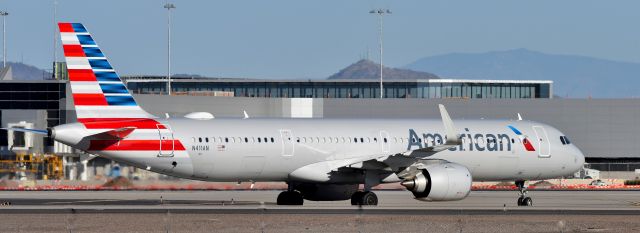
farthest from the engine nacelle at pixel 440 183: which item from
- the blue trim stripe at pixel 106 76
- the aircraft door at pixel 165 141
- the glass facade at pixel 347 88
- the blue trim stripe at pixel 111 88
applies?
the glass facade at pixel 347 88

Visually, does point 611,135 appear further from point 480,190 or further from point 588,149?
point 480,190

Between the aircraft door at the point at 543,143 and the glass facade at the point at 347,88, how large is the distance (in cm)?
8082

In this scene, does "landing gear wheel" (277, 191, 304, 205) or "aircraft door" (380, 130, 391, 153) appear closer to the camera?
"landing gear wheel" (277, 191, 304, 205)

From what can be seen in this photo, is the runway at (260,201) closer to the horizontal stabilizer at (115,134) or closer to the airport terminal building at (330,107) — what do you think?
the horizontal stabilizer at (115,134)

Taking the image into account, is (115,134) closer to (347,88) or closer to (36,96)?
(36,96)

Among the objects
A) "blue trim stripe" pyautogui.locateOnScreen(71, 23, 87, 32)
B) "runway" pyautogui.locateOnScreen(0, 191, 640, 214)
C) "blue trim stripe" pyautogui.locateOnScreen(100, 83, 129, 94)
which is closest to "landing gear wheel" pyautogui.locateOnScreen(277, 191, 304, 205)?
"runway" pyautogui.locateOnScreen(0, 191, 640, 214)

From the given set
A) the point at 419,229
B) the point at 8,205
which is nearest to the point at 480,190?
the point at 8,205

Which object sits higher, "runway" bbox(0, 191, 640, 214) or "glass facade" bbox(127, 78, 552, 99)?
"glass facade" bbox(127, 78, 552, 99)

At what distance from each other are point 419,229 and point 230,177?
1411 centimetres

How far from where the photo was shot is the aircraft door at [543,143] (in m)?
53.5

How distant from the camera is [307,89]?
453 feet

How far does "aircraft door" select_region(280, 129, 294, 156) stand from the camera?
48.5 m

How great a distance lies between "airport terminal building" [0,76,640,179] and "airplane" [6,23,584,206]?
39.5ft

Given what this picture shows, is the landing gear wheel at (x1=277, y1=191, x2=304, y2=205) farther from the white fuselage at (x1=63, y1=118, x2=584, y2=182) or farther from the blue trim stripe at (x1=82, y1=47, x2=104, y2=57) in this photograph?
the blue trim stripe at (x1=82, y1=47, x2=104, y2=57)
